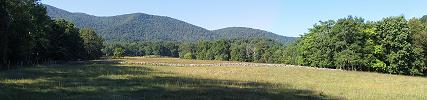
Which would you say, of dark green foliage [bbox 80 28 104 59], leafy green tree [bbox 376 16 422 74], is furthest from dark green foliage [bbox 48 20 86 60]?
leafy green tree [bbox 376 16 422 74]

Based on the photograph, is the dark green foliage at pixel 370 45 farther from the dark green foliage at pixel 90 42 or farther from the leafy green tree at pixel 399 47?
the dark green foliage at pixel 90 42

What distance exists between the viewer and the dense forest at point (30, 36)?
213 ft

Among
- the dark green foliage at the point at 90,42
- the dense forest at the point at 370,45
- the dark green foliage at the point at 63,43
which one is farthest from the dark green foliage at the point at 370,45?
the dark green foliage at the point at 90,42

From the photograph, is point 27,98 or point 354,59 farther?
point 354,59

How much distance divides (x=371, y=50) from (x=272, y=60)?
92573mm

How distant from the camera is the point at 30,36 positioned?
2972 inches

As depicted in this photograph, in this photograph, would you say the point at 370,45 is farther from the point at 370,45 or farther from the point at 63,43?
the point at 63,43

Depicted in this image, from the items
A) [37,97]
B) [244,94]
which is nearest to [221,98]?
[244,94]

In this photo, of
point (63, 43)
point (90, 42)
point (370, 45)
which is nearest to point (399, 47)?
point (370, 45)

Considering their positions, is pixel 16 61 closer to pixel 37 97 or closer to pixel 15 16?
pixel 15 16

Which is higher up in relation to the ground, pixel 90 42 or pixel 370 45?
pixel 90 42

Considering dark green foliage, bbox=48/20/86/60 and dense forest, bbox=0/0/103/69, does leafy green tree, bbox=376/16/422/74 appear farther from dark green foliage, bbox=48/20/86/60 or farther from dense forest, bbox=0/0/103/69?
dark green foliage, bbox=48/20/86/60

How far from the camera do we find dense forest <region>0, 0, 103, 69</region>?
64875mm

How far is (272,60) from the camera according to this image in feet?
612
